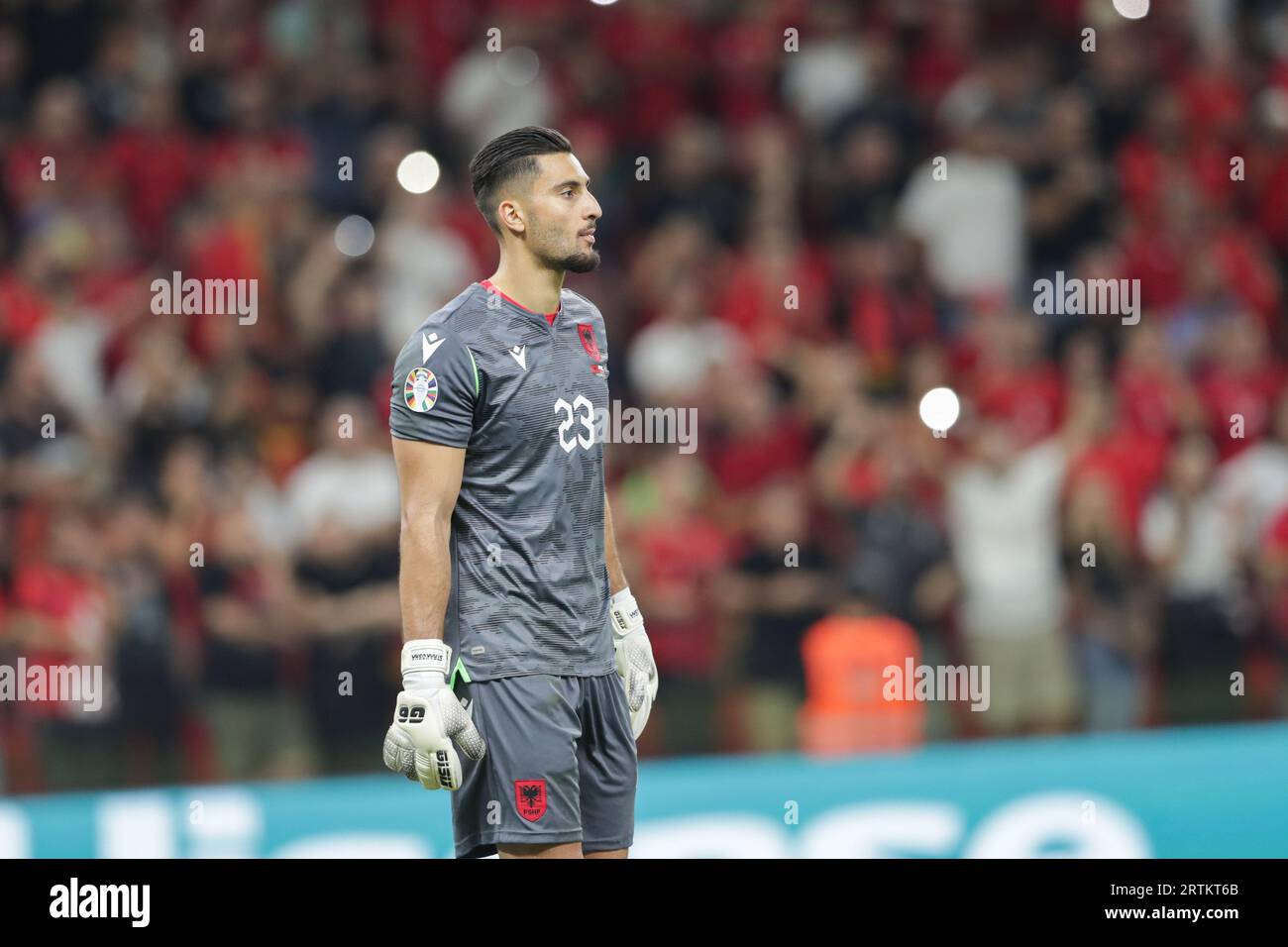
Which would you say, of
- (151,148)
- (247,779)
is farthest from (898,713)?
(151,148)

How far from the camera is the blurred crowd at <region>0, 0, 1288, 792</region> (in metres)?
9.71

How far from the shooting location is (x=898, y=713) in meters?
9.62

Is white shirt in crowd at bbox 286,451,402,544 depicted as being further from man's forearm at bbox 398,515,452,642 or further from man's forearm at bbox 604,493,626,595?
man's forearm at bbox 398,515,452,642

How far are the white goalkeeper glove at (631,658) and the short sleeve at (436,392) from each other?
821mm

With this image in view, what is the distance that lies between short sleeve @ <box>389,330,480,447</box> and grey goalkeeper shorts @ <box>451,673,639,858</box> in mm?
724

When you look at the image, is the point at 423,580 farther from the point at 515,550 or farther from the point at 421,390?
the point at 421,390

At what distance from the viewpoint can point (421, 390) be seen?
5477 millimetres

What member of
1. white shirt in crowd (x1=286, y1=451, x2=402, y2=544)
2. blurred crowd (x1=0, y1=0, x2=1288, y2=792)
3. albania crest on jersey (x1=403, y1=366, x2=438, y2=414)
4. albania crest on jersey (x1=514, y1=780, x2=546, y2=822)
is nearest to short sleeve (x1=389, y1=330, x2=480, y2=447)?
albania crest on jersey (x1=403, y1=366, x2=438, y2=414)

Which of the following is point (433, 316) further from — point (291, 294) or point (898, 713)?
point (291, 294)

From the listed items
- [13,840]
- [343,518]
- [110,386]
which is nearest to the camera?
[13,840]

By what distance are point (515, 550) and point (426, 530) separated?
0.29 meters

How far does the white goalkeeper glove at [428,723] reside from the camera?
527cm

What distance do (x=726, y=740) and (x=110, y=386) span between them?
169 inches

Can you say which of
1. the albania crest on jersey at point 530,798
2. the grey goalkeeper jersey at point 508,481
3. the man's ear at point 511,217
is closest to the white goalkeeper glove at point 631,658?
the grey goalkeeper jersey at point 508,481
